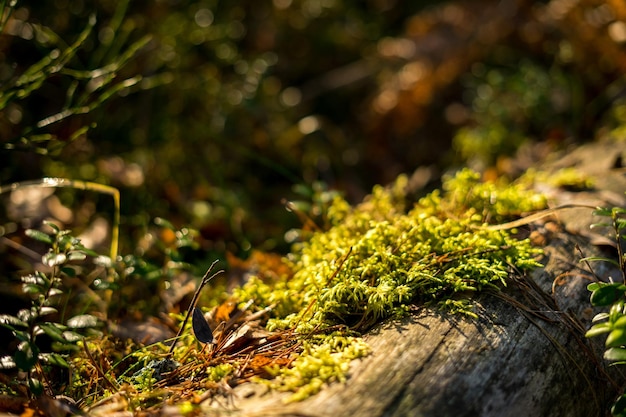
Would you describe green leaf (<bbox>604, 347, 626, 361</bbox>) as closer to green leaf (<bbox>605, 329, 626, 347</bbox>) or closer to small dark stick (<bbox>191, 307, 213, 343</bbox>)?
green leaf (<bbox>605, 329, 626, 347</bbox>)

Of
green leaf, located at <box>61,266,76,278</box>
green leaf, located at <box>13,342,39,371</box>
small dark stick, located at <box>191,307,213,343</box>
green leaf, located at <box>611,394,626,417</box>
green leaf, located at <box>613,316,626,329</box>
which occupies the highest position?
green leaf, located at <box>613,316,626,329</box>

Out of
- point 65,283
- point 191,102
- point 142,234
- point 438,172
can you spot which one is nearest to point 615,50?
point 438,172

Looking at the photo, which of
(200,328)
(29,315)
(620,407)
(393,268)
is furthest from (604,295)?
(29,315)

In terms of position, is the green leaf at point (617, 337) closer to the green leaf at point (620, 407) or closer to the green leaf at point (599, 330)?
the green leaf at point (599, 330)

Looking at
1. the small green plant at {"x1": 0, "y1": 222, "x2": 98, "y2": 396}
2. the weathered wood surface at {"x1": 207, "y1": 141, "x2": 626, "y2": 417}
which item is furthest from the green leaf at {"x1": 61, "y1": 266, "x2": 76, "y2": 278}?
the weathered wood surface at {"x1": 207, "y1": 141, "x2": 626, "y2": 417}

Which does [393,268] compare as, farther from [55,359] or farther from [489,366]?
[55,359]

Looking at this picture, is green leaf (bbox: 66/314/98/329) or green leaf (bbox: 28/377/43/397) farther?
green leaf (bbox: 66/314/98/329)
